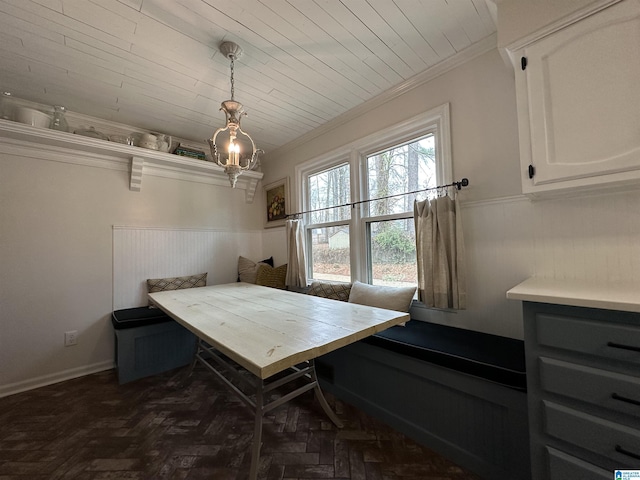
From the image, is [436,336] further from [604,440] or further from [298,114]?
[298,114]

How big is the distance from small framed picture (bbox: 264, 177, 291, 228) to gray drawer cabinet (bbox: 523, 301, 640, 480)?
9.30 ft

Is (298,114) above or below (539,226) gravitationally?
above

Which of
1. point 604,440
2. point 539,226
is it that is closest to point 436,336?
point 604,440

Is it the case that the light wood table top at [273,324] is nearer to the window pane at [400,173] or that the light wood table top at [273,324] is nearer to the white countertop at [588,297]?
the white countertop at [588,297]

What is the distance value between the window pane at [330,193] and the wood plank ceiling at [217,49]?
→ 2.32 feet

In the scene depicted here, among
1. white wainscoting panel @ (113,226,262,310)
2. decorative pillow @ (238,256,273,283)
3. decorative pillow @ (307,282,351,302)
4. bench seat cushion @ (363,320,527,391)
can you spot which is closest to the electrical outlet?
white wainscoting panel @ (113,226,262,310)

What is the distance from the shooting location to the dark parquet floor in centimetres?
133

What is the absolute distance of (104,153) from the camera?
254 cm

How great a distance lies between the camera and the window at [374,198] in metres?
2.08

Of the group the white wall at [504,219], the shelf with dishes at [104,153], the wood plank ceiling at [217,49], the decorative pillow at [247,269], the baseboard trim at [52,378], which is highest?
the wood plank ceiling at [217,49]

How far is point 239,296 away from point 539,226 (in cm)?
211

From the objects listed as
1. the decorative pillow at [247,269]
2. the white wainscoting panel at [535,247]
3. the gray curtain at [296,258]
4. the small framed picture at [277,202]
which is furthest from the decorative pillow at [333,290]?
the small framed picture at [277,202]

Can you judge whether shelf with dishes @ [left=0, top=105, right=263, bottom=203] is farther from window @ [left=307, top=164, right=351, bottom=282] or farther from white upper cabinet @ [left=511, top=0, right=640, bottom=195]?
white upper cabinet @ [left=511, top=0, right=640, bottom=195]

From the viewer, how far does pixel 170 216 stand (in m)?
3.02
